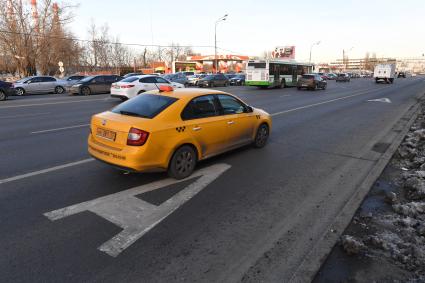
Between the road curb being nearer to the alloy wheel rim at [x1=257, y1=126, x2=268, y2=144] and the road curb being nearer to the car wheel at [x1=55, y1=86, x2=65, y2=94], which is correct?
the alloy wheel rim at [x1=257, y1=126, x2=268, y2=144]

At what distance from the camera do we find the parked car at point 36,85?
24938mm

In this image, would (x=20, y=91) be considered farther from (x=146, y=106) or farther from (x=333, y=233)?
(x=333, y=233)

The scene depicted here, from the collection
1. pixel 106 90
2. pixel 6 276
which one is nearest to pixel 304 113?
pixel 6 276

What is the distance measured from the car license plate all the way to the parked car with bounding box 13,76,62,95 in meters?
23.5

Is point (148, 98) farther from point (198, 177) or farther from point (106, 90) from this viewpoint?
point (106, 90)

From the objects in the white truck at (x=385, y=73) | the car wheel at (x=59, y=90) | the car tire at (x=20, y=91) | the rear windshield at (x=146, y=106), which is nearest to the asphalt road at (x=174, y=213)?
the rear windshield at (x=146, y=106)

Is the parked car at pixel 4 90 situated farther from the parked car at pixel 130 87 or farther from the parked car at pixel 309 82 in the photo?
the parked car at pixel 309 82

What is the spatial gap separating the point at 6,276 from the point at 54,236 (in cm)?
70

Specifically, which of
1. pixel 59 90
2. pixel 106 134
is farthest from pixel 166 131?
pixel 59 90

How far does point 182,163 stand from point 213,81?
3152 centimetres

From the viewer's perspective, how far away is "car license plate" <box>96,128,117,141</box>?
4969 mm

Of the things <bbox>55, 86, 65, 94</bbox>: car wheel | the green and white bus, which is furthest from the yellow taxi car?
<bbox>55, 86, 65, 94</bbox>: car wheel

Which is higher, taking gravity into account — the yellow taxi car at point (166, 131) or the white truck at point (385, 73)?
the white truck at point (385, 73)

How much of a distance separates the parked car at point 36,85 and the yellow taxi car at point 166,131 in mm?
23574
